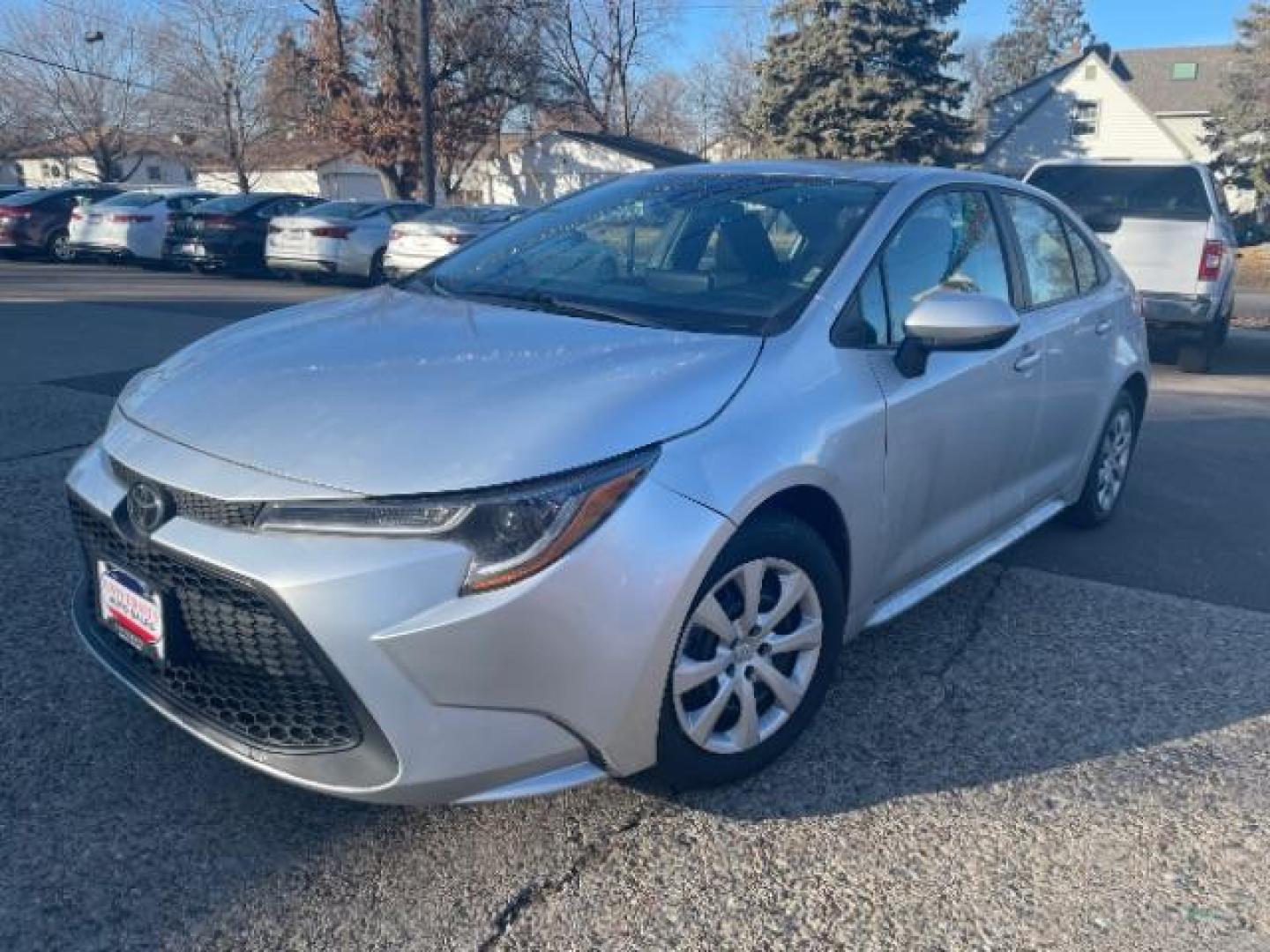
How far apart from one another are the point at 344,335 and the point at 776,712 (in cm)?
153

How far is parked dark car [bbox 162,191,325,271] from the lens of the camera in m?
17.0

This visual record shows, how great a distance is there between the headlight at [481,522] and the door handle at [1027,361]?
215 centimetres

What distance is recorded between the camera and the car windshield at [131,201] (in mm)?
18141

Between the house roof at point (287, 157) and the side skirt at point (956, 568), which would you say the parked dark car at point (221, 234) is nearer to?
the side skirt at point (956, 568)

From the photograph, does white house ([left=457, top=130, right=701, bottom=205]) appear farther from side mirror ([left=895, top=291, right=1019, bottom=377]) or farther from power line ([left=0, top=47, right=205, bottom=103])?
side mirror ([left=895, top=291, right=1019, bottom=377])

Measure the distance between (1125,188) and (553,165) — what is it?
30.8 metres

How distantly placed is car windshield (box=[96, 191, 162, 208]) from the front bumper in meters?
18.0

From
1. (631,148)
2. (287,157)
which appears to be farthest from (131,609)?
(287,157)

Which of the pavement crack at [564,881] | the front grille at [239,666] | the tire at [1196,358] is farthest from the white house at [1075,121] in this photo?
the front grille at [239,666]

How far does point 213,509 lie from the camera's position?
2.27 m

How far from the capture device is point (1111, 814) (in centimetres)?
272

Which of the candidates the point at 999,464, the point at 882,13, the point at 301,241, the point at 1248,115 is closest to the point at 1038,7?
the point at 1248,115

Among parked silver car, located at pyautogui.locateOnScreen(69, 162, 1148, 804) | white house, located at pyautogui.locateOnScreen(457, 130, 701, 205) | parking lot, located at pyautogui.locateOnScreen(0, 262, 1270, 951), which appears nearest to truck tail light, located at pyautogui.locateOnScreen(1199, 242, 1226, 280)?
parking lot, located at pyautogui.locateOnScreen(0, 262, 1270, 951)

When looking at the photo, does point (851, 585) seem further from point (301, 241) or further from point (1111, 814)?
point (301, 241)
